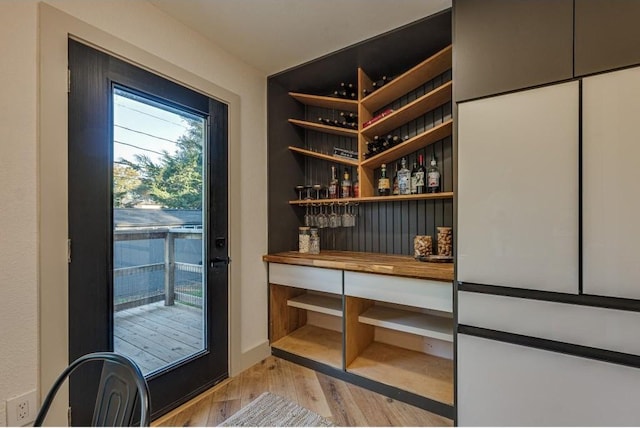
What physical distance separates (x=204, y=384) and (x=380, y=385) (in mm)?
1226

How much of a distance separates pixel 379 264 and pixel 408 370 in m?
0.84

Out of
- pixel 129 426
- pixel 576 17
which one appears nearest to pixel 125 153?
pixel 129 426

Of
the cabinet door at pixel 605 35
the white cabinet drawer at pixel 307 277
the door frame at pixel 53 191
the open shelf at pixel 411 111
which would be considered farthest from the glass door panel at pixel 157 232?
the cabinet door at pixel 605 35

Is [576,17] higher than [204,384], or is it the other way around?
[576,17]

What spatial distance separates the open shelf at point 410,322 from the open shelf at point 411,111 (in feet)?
4.83

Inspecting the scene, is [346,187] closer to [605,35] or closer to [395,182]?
[395,182]

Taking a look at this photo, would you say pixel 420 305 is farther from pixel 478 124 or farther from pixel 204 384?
pixel 204 384

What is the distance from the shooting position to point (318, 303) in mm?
2561

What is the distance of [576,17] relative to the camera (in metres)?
1.33

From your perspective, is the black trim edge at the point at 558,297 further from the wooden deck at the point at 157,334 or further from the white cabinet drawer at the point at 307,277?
the wooden deck at the point at 157,334

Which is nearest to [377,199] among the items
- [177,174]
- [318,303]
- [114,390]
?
[318,303]

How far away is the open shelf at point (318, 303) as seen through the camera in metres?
2.39

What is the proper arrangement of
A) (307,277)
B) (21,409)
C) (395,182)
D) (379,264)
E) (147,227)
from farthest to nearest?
(395,182) → (307,277) → (379,264) → (147,227) → (21,409)

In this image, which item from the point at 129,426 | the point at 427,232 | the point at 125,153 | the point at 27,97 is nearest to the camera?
the point at 129,426
